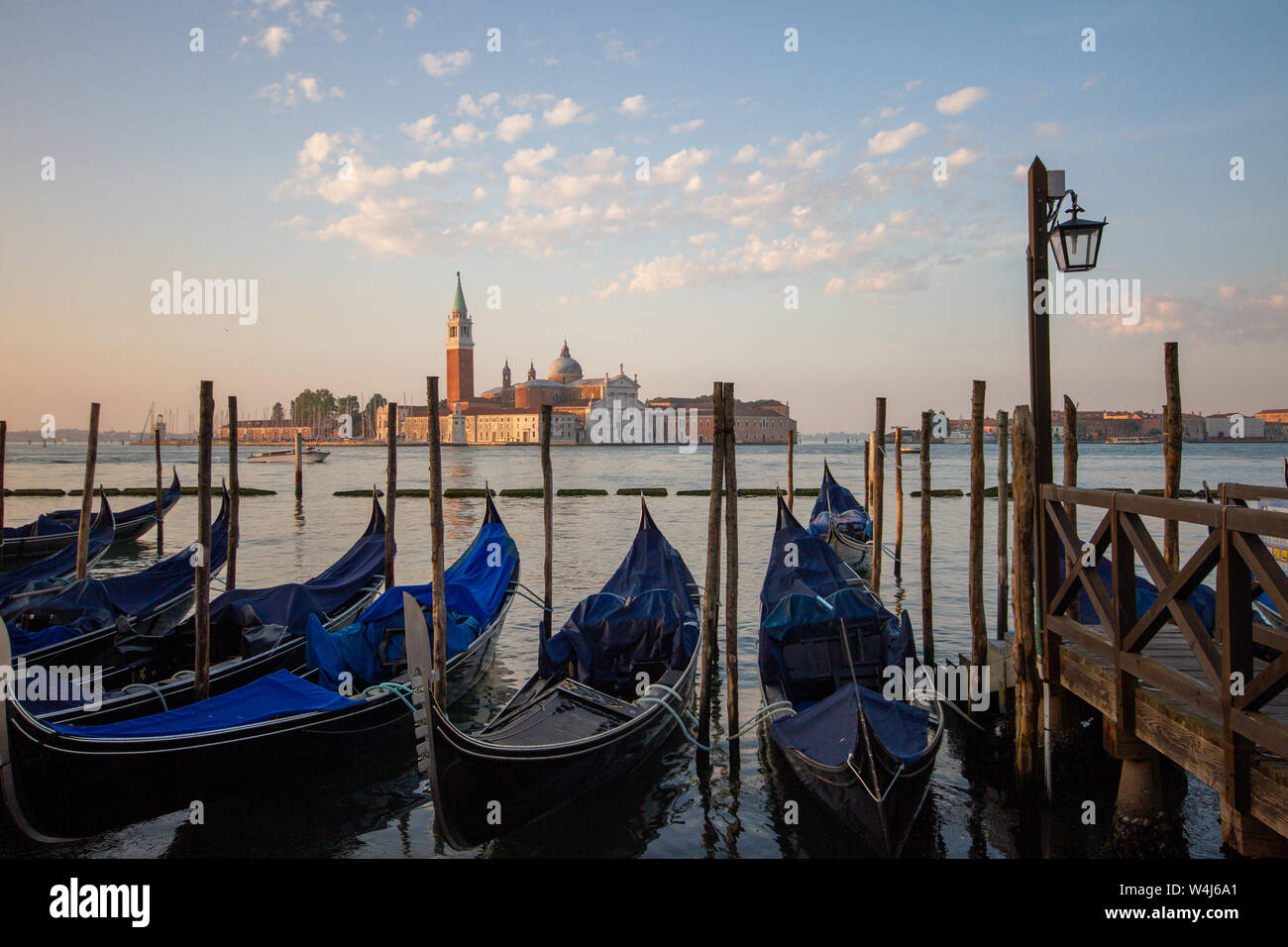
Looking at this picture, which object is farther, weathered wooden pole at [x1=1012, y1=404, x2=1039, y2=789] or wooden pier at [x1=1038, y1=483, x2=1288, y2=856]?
weathered wooden pole at [x1=1012, y1=404, x2=1039, y2=789]

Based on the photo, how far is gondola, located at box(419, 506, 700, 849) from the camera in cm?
329

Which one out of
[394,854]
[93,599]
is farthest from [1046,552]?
[93,599]

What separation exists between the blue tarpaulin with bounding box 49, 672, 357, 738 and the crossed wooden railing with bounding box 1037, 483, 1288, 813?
11.1 feet

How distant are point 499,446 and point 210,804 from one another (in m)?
75.0

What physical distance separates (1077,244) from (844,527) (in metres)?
7.89

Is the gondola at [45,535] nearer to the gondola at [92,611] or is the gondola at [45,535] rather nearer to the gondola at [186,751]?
the gondola at [92,611]

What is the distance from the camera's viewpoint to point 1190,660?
10.3 ft

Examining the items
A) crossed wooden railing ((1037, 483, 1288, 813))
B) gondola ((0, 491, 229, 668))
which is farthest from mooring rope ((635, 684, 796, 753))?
gondola ((0, 491, 229, 668))

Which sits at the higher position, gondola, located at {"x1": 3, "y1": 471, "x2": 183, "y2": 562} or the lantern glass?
the lantern glass

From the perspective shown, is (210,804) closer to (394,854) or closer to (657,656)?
(394,854)

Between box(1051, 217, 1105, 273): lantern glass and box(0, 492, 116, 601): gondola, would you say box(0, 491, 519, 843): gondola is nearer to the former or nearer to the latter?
box(1051, 217, 1105, 273): lantern glass

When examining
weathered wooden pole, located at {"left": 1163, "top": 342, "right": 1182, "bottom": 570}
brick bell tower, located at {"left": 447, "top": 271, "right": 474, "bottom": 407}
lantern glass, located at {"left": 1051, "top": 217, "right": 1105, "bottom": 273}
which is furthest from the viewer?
brick bell tower, located at {"left": 447, "top": 271, "right": 474, "bottom": 407}

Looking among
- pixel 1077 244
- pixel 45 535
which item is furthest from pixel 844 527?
pixel 45 535

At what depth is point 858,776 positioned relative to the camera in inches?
127
